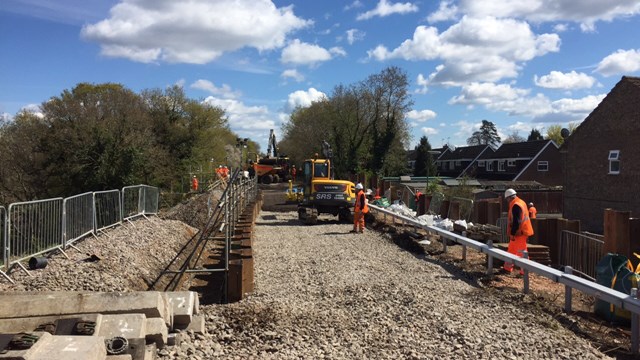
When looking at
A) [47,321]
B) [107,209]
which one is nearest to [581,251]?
[47,321]

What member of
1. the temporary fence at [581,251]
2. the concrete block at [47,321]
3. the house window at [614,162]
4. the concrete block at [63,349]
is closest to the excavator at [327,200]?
the temporary fence at [581,251]

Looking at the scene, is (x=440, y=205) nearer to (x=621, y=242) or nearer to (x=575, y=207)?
(x=621, y=242)

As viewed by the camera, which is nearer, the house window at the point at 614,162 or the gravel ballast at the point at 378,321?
the gravel ballast at the point at 378,321

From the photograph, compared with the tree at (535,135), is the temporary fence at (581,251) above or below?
below

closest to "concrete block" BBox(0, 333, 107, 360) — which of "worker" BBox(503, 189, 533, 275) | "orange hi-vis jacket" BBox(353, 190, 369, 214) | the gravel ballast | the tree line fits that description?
the gravel ballast

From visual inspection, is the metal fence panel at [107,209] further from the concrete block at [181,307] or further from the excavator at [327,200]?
the excavator at [327,200]

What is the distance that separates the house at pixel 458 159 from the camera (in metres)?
70.4

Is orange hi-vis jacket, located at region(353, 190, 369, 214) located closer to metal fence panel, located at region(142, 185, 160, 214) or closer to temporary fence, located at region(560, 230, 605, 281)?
temporary fence, located at region(560, 230, 605, 281)

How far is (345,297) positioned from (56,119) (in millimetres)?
25844

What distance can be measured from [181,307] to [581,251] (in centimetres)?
1011

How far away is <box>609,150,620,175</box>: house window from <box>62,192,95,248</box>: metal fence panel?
84.2ft

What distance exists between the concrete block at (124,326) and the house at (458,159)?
6581cm

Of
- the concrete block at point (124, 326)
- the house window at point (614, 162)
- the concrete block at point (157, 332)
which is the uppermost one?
the house window at point (614, 162)

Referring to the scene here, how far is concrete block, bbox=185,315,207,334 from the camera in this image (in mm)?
6348
